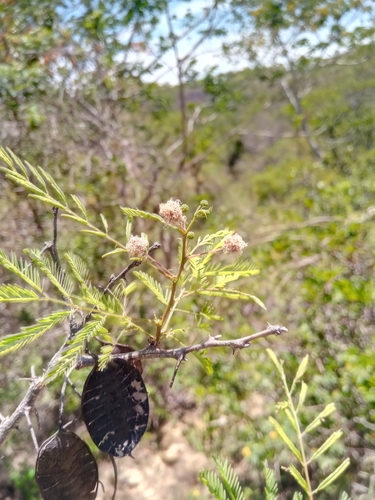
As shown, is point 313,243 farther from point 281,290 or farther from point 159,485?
point 159,485

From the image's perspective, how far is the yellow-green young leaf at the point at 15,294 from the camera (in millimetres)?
533

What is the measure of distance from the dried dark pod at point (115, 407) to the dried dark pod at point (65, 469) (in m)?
0.04

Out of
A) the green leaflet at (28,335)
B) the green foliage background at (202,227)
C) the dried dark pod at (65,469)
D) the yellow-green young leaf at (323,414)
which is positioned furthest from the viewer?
the green foliage background at (202,227)

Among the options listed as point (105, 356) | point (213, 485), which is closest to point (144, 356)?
point (105, 356)

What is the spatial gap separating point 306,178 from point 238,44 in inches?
82.8

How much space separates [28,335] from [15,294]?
0.06 meters

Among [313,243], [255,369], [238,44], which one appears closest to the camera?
[255,369]

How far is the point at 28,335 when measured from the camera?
0.53 meters

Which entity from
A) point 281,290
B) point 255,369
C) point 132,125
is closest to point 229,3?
point 132,125

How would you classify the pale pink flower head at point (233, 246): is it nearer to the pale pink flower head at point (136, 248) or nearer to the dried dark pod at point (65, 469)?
the pale pink flower head at point (136, 248)

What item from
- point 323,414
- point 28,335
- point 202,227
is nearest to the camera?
point 28,335

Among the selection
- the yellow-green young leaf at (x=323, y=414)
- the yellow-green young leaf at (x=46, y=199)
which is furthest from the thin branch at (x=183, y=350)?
the yellow-green young leaf at (x=323, y=414)

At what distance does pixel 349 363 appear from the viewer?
2.11 m

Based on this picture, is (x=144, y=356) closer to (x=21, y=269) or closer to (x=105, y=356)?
(x=105, y=356)
